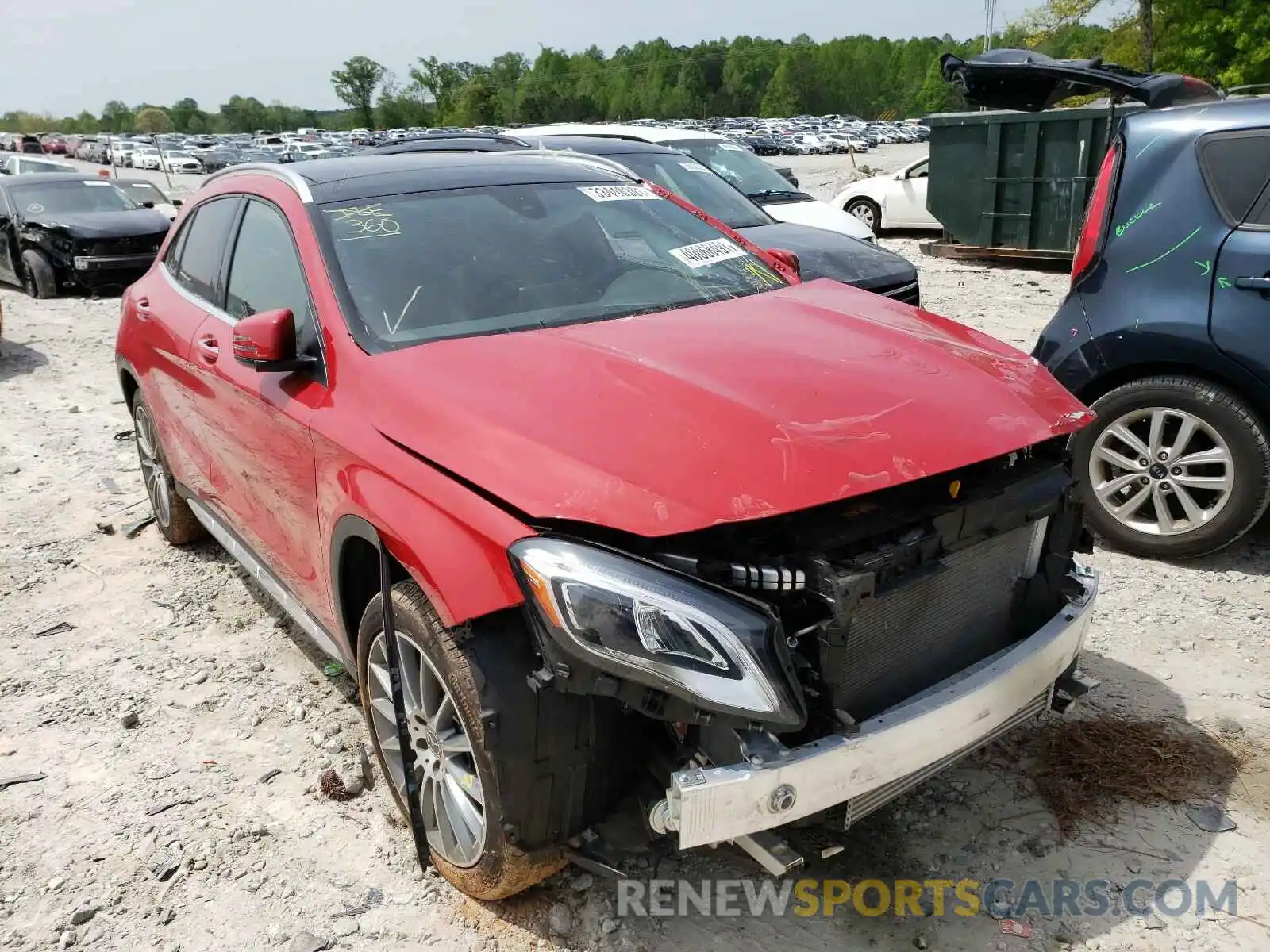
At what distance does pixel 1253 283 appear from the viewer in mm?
3932

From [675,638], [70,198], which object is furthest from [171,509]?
[70,198]

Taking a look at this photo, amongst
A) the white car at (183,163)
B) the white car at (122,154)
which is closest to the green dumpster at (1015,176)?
the white car at (183,163)

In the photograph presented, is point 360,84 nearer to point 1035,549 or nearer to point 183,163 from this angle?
point 183,163

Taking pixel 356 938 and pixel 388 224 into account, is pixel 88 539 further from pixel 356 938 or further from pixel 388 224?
pixel 356 938

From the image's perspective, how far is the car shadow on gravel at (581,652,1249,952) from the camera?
247 centimetres

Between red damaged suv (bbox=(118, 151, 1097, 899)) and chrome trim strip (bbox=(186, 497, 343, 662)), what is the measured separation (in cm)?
3

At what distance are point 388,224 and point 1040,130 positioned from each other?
10.5m

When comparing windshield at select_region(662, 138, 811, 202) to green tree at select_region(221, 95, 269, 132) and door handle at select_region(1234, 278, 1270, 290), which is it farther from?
green tree at select_region(221, 95, 269, 132)

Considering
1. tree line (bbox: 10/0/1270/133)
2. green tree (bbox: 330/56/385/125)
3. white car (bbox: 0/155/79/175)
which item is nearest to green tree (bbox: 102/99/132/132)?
tree line (bbox: 10/0/1270/133)

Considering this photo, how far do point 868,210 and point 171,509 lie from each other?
13.7m

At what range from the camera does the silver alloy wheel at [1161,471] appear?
162 inches

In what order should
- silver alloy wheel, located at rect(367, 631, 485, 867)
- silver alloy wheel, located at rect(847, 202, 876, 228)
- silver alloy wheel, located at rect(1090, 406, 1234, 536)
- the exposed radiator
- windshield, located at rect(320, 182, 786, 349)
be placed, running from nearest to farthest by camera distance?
the exposed radiator, silver alloy wheel, located at rect(367, 631, 485, 867), windshield, located at rect(320, 182, 786, 349), silver alloy wheel, located at rect(1090, 406, 1234, 536), silver alloy wheel, located at rect(847, 202, 876, 228)

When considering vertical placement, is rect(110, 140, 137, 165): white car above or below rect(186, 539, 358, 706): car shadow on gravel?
above

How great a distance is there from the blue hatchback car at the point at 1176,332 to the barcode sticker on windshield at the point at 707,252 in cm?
175
